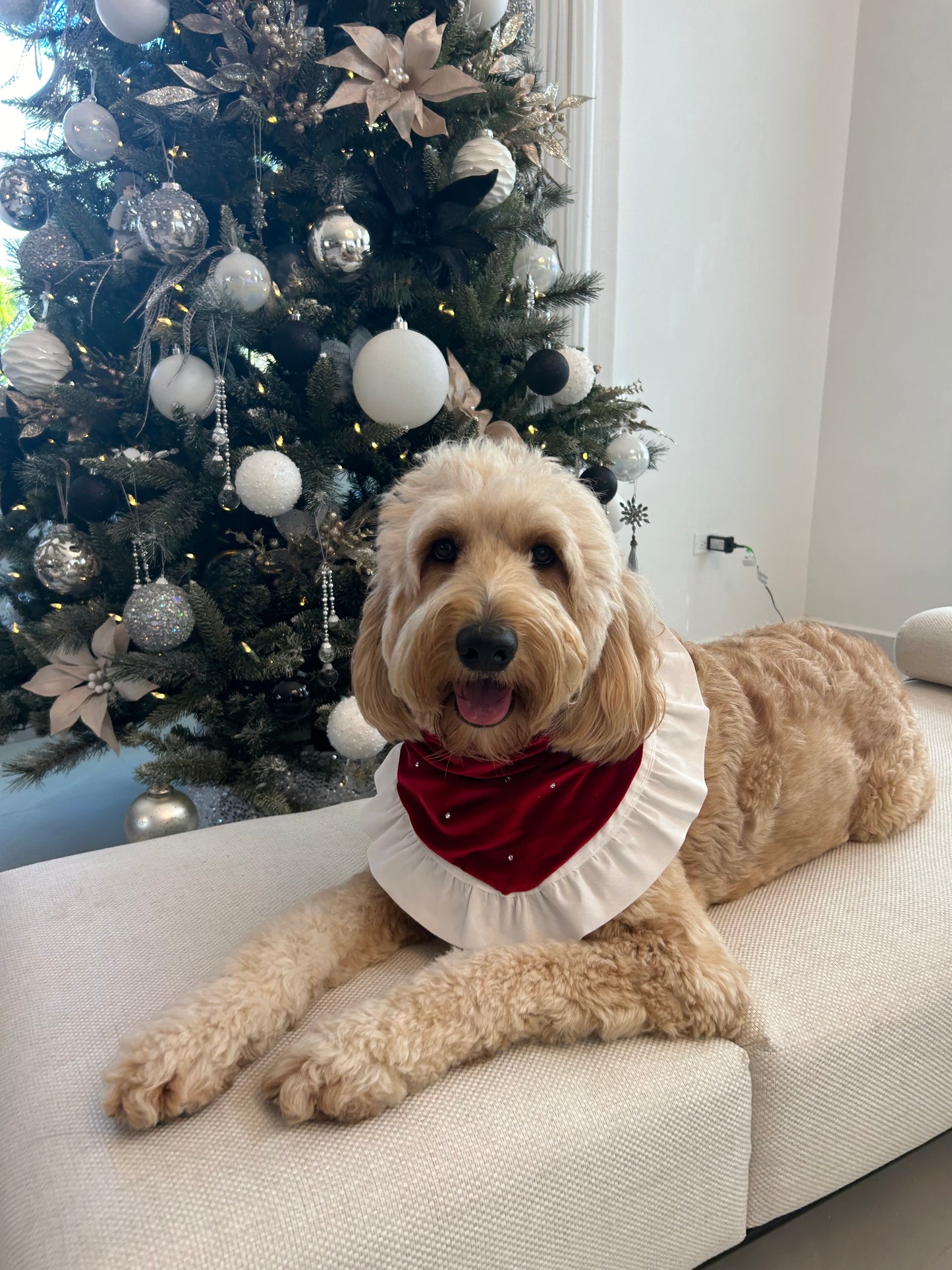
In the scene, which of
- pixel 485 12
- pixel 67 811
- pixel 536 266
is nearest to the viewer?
pixel 485 12

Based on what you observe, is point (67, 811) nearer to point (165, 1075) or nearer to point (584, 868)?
point (165, 1075)

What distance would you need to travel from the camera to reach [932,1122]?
1.46 meters

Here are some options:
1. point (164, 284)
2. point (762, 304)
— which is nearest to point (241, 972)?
point (164, 284)

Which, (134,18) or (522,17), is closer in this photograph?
(134,18)

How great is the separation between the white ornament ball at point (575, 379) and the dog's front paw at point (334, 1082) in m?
2.13

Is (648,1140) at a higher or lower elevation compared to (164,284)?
lower

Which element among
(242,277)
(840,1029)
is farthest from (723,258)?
(840,1029)

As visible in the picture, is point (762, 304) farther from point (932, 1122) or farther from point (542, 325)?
point (932, 1122)

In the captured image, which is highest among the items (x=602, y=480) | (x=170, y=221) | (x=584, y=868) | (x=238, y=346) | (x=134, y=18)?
(x=134, y=18)

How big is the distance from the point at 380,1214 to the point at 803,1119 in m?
0.72

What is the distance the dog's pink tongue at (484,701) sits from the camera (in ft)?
4.34

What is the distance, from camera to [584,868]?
Answer: 1394 millimetres

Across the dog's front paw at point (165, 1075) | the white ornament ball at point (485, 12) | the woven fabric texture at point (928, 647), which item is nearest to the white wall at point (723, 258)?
the white ornament ball at point (485, 12)

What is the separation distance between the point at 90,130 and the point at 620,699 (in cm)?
220
